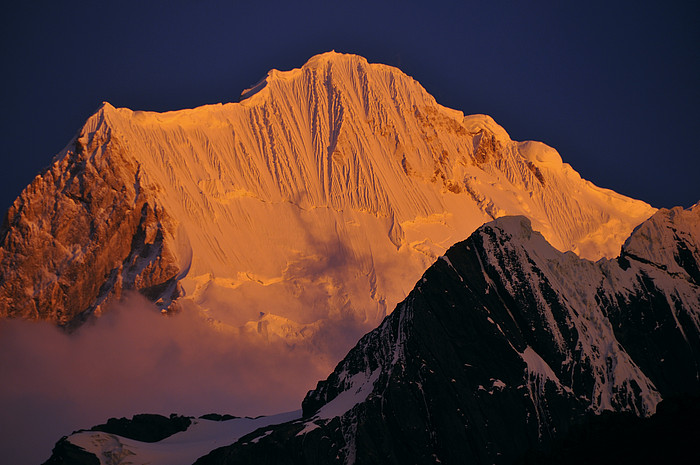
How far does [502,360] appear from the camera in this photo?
14638 centimetres

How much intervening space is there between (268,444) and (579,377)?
1129 inches

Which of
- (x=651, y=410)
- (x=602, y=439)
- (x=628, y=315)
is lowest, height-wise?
(x=602, y=439)

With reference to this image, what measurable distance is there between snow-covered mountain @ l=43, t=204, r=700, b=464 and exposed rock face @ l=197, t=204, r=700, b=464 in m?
0.12

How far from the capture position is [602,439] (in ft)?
386

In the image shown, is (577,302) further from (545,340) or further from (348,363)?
(348,363)

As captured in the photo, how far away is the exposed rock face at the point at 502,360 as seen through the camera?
144 metres

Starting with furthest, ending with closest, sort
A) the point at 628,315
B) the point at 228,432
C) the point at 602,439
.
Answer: the point at 228,432 < the point at 628,315 < the point at 602,439

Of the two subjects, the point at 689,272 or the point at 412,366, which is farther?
the point at 689,272

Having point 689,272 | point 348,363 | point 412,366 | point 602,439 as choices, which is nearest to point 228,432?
point 348,363

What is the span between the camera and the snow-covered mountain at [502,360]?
5674 inches

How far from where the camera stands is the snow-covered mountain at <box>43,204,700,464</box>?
144125mm

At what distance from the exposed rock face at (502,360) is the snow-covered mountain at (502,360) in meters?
0.12

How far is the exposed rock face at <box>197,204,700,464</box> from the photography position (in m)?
144

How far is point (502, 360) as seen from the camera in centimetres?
14638
